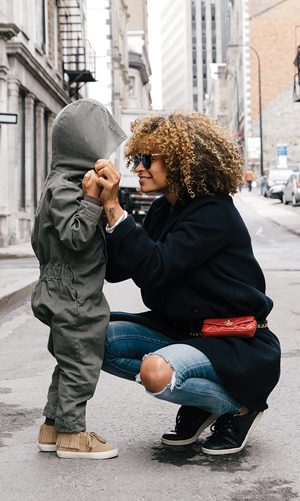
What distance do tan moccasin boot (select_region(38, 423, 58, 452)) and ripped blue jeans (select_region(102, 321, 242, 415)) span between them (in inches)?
15.3

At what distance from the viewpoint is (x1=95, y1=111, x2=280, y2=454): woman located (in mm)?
2895

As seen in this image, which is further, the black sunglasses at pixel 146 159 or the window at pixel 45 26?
the window at pixel 45 26

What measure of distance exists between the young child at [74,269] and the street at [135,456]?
178mm

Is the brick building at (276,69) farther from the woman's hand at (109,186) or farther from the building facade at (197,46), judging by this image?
the building facade at (197,46)

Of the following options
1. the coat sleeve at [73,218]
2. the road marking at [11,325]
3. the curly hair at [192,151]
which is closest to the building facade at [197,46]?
the road marking at [11,325]

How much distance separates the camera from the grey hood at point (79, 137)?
2.94m

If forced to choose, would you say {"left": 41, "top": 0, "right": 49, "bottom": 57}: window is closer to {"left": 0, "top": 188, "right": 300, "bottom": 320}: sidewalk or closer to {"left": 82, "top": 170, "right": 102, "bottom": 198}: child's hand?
{"left": 0, "top": 188, "right": 300, "bottom": 320}: sidewalk

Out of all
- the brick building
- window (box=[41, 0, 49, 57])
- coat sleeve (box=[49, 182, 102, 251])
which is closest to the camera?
coat sleeve (box=[49, 182, 102, 251])

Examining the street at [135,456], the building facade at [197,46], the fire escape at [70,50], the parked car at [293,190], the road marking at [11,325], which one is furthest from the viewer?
the building facade at [197,46]

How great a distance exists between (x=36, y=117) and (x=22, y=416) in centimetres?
1915

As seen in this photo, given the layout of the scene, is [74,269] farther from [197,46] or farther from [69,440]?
A: [197,46]

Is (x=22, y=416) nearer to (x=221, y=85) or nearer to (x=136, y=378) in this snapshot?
(x=136, y=378)

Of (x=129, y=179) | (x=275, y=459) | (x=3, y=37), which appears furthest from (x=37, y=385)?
(x=129, y=179)

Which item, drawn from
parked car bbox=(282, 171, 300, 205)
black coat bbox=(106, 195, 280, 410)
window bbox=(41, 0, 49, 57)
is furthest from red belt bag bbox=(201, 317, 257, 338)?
parked car bbox=(282, 171, 300, 205)
